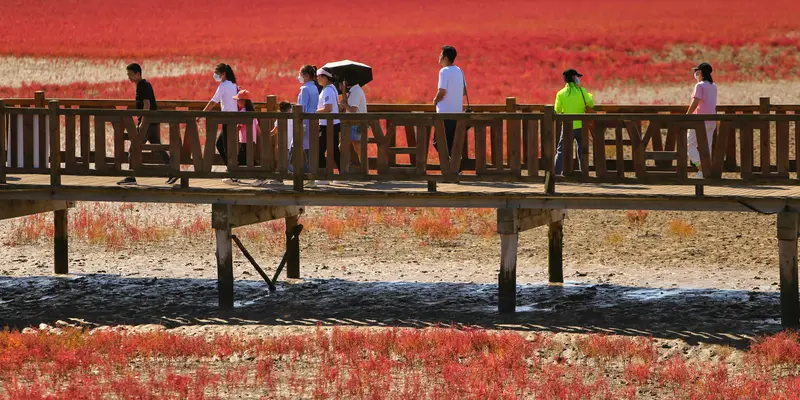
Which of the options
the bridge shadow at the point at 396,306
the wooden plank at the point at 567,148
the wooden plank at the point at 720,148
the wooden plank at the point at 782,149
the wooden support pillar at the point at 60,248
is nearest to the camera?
the wooden plank at the point at 782,149

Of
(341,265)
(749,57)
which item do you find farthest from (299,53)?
(341,265)

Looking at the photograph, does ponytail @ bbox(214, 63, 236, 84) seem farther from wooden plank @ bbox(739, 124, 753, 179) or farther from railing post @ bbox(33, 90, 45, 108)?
wooden plank @ bbox(739, 124, 753, 179)

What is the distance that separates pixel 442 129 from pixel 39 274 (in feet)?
25.8

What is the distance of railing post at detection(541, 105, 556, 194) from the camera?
55.3 ft

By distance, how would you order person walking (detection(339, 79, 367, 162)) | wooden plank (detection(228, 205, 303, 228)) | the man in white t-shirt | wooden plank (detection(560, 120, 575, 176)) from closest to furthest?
wooden plank (detection(560, 120, 575, 176)) < the man in white t-shirt < wooden plank (detection(228, 205, 303, 228)) < person walking (detection(339, 79, 367, 162))

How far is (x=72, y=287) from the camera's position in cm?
2036

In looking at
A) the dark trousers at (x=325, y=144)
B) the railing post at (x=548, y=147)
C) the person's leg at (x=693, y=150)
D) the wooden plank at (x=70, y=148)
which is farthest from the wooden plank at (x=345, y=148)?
the person's leg at (x=693, y=150)

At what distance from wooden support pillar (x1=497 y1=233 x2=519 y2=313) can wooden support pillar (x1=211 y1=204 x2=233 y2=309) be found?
356cm

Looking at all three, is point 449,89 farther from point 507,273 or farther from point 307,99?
point 507,273

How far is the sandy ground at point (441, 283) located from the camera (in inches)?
691

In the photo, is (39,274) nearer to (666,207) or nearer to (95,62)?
(666,207)

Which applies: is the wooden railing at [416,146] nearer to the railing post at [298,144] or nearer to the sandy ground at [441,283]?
the railing post at [298,144]

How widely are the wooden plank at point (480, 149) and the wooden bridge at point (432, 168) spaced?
25 millimetres

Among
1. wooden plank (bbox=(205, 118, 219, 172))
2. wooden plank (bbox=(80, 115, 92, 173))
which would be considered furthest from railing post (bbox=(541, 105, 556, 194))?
wooden plank (bbox=(80, 115, 92, 173))
